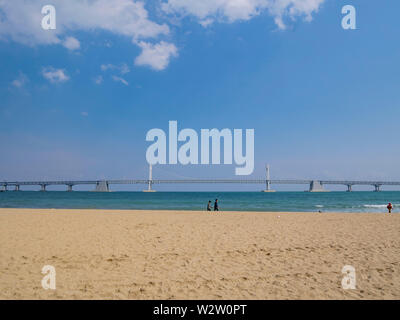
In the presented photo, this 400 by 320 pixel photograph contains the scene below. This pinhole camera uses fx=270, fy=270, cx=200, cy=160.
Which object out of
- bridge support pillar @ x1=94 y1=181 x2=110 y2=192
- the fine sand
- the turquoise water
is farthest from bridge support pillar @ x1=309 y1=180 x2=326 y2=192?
the fine sand

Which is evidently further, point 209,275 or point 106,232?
point 106,232

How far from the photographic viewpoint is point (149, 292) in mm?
4703

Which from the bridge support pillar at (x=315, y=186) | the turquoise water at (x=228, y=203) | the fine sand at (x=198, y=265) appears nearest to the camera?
the fine sand at (x=198, y=265)

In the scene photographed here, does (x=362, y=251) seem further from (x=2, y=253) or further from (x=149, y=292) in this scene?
(x=2, y=253)

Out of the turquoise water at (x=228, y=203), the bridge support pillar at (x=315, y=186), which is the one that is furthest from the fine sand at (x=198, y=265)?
the bridge support pillar at (x=315, y=186)

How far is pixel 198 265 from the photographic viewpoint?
Answer: 20.7ft

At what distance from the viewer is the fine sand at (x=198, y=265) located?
4.73m

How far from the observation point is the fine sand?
4734 millimetres

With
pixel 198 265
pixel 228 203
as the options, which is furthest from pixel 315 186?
pixel 198 265

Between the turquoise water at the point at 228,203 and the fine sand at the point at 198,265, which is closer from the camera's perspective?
the fine sand at the point at 198,265

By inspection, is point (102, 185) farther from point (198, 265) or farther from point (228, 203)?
point (198, 265)

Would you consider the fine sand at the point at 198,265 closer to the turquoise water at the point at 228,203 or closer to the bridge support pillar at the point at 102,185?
the turquoise water at the point at 228,203
